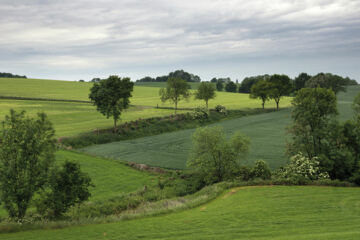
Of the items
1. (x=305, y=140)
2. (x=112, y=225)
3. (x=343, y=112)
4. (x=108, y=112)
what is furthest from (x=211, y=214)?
(x=343, y=112)

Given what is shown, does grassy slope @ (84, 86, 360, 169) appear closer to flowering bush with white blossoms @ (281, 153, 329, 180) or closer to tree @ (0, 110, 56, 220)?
flowering bush with white blossoms @ (281, 153, 329, 180)

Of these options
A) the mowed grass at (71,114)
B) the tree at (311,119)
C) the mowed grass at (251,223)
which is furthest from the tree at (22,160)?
the mowed grass at (71,114)

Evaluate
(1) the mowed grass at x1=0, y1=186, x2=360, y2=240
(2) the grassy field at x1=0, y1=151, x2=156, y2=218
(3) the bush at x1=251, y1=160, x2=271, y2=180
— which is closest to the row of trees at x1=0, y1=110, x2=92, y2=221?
(1) the mowed grass at x1=0, y1=186, x2=360, y2=240

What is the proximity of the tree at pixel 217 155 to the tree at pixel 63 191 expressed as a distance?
50.8ft

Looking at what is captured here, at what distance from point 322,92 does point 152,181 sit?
24870mm

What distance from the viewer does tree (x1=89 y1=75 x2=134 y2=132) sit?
6769 centimetres

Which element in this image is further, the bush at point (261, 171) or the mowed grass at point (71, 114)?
the mowed grass at point (71, 114)

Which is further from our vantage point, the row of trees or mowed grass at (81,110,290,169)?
mowed grass at (81,110,290,169)

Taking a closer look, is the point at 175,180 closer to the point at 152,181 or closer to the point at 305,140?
the point at 152,181

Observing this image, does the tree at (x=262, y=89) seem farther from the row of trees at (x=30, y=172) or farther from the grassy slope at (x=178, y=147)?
the row of trees at (x=30, y=172)

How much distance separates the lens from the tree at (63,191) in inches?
1030

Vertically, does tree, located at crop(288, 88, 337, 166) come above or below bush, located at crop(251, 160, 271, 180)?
above

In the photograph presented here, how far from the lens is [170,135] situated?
222 feet

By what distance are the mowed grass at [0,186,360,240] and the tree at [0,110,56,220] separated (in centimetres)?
337
